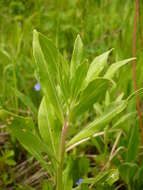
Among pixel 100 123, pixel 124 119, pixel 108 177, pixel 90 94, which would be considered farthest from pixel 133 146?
pixel 90 94

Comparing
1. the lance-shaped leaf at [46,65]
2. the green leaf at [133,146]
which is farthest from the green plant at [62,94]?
the green leaf at [133,146]

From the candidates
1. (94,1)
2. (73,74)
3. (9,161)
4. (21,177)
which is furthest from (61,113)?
(94,1)

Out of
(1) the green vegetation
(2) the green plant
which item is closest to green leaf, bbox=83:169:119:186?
(1) the green vegetation

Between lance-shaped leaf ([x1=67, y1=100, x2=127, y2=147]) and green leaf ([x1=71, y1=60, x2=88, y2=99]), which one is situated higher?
green leaf ([x1=71, y1=60, x2=88, y2=99])

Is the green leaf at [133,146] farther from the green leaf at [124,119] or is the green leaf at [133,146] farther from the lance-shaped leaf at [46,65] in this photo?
the lance-shaped leaf at [46,65]

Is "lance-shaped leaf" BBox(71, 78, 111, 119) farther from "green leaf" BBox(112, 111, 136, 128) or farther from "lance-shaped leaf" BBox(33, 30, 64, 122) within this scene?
"green leaf" BBox(112, 111, 136, 128)

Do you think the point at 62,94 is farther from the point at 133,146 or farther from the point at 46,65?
the point at 133,146

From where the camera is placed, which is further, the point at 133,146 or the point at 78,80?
the point at 133,146
